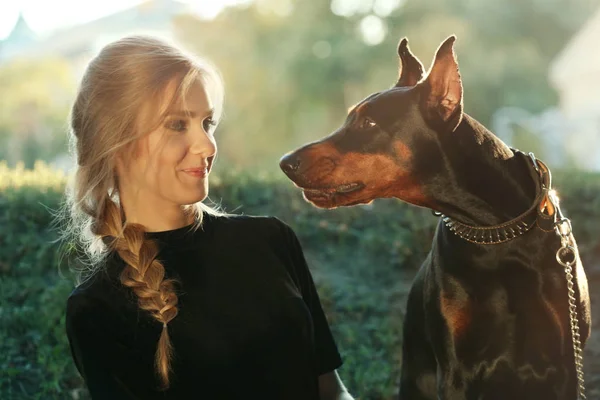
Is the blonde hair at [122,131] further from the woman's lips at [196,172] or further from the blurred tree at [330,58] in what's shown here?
the blurred tree at [330,58]

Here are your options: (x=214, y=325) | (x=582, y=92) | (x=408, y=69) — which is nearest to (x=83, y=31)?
(x=582, y=92)

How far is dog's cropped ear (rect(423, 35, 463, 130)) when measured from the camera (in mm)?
2182

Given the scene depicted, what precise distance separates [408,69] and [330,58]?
54.6 ft

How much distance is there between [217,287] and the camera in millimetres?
2176

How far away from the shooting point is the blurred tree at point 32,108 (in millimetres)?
16500

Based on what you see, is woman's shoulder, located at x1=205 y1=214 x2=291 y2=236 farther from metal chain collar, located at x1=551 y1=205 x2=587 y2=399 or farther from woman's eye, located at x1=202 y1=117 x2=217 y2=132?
metal chain collar, located at x1=551 y1=205 x2=587 y2=399

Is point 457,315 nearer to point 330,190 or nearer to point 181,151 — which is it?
point 330,190

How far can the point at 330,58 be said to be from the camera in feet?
62.0

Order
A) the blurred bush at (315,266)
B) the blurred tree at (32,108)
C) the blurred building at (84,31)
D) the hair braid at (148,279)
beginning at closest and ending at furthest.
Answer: the hair braid at (148,279) → the blurred bush at (315,266) → the blurred tree at (32,108) → the blurred building at (84,31)

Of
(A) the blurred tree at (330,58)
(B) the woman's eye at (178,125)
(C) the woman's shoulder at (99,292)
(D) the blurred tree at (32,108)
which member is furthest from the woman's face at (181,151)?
(A) the blurred tree at (330,58)

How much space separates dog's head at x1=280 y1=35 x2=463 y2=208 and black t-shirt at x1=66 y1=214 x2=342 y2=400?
0.76ft

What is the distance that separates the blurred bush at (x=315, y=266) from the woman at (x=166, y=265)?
1367 mm

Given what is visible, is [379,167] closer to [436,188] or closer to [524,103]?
[436,188]


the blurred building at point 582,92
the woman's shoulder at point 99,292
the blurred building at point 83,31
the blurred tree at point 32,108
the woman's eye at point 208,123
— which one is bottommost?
the blurred tree at point 32,108
